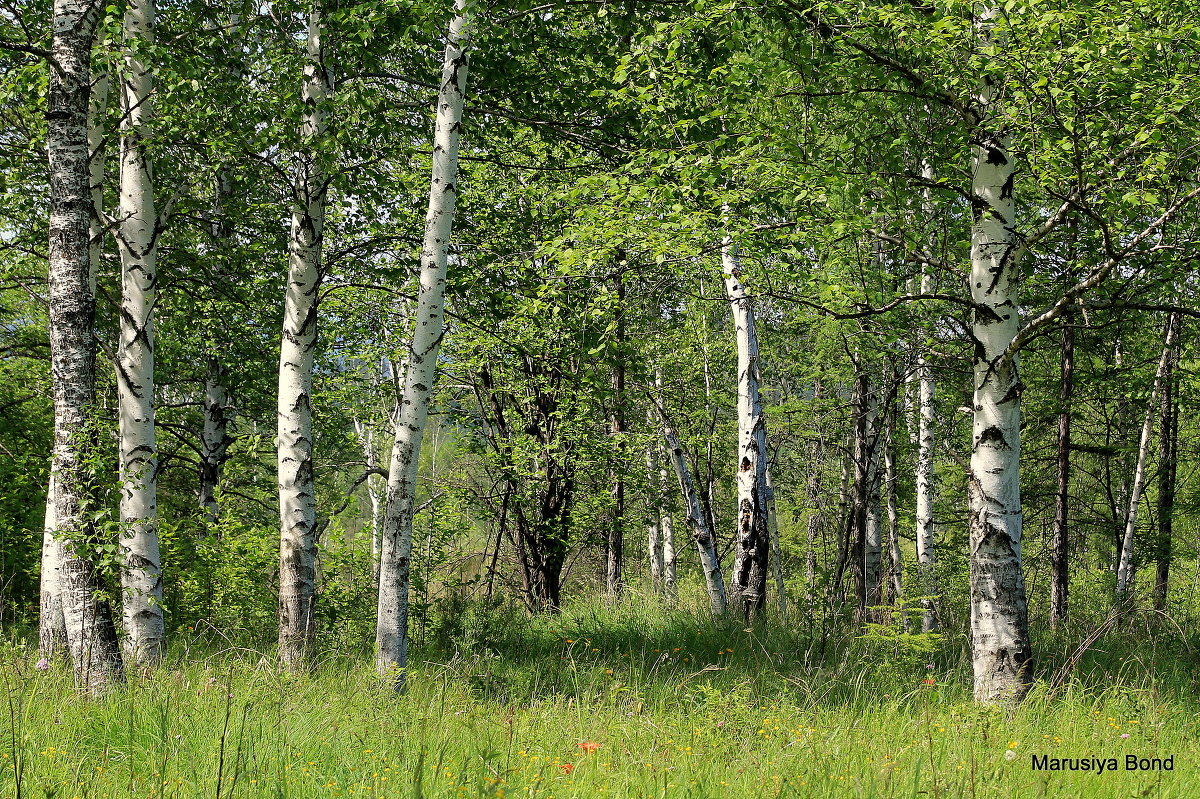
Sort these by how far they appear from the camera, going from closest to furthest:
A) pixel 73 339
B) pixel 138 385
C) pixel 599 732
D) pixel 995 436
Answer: pixel 599 732 < pixel 73 339 < pixel 995 436 < pixel 138 385

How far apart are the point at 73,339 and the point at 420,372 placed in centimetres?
218

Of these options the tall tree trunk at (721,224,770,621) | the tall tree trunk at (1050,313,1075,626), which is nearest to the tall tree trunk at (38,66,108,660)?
the tall tree trunk at (721,224,770,621)

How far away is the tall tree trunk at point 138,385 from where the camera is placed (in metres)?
5.55

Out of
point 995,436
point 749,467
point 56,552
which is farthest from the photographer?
point 749,467

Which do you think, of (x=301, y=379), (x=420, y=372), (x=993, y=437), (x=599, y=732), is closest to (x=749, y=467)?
(x=993, y=437)

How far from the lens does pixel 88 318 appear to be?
4785 millimetres

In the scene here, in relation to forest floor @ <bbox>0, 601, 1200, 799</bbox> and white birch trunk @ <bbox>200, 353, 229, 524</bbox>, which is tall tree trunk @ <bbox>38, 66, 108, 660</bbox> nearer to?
forest floor @ <bbox>0, 601, 1200, 799</bbox>

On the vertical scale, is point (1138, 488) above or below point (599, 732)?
above

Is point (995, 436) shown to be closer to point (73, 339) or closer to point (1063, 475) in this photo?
point (1063, 475)

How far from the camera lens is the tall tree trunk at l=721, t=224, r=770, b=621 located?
26.3ft

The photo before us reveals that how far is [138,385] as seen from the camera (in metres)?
5.68

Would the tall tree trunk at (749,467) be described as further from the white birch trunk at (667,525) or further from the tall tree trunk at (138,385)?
the tall tree trunk at (138,385)

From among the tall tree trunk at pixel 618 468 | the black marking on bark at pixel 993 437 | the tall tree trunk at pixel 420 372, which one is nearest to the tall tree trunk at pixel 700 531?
the tall tree trunk at pixel 618 468

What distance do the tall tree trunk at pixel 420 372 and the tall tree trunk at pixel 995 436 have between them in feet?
12.5
